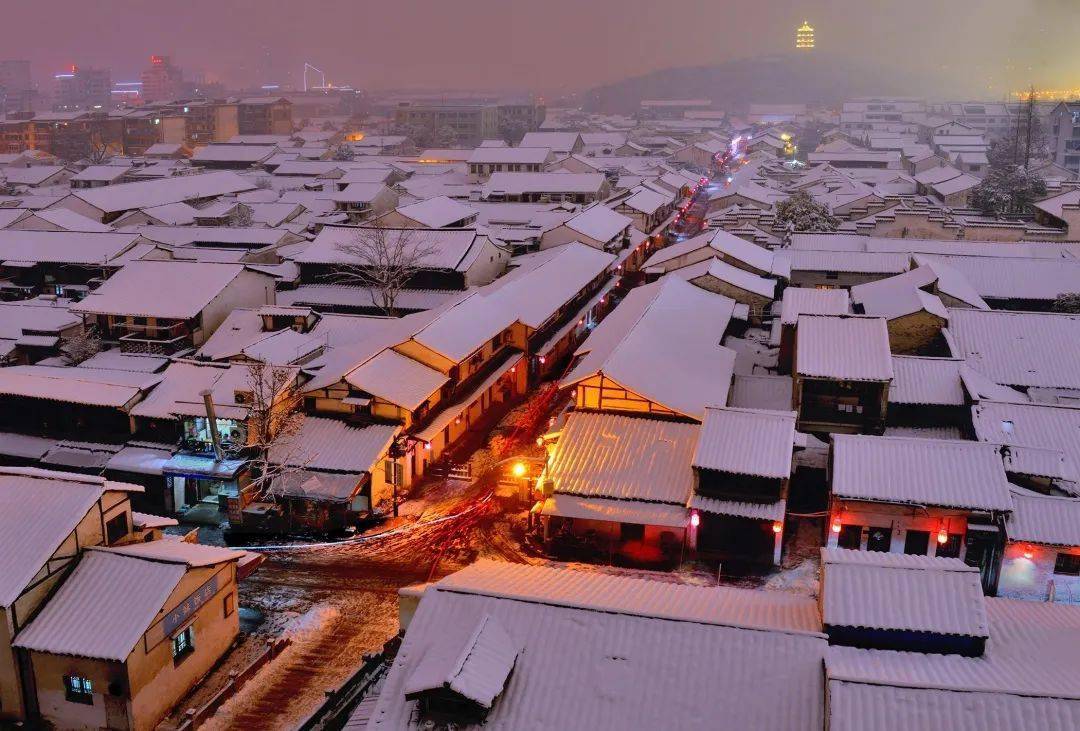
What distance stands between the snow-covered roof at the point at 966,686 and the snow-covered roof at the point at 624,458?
1048cm

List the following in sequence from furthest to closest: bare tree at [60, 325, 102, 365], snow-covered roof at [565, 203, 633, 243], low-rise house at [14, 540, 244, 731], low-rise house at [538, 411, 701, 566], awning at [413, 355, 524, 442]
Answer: snow-covered roof at [565, 203, 633, 243] < bare tree at [60, 325, 102, 365] < awning at [413, 355, 524, 442] < low-rise house at [538, 411, 701, 566] < low-rise house at [14, 540, 244, 731]

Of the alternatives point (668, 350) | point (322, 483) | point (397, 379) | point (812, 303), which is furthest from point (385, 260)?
point (812, 303)

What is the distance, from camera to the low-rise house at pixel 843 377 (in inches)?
1195

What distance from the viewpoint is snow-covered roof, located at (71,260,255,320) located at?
3819 cm

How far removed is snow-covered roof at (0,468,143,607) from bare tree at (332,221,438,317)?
80.1ft

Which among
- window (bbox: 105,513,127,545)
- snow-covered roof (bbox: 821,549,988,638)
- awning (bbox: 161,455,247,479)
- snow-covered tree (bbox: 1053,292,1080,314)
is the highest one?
snow-covered tree (bbox: 1053,292,1080,314)

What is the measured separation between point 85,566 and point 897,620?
1744 centimetres

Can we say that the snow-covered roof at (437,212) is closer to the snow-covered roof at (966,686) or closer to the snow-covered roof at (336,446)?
the snow-covered roof at (336,446)

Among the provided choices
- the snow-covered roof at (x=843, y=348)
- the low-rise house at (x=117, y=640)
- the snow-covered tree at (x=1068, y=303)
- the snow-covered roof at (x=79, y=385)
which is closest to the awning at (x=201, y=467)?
the snow-covered roof at (x=79, y=385)

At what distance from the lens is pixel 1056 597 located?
77.9 ft

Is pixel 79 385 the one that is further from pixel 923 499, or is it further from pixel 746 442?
pixel 923 499

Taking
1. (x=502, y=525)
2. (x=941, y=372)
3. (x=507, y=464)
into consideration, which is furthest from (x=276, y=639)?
(x=941, y=372)

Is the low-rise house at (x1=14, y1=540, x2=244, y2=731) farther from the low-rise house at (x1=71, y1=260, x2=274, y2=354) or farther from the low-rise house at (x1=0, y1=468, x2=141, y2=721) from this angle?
the low-rise house at (x1=71, y1=260, x2=274, y2=354)

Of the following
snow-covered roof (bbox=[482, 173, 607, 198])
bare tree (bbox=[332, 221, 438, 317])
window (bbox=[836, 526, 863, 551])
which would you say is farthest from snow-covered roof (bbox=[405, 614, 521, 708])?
snow-covered roof (bbox=[482, 173, 607, 198])
